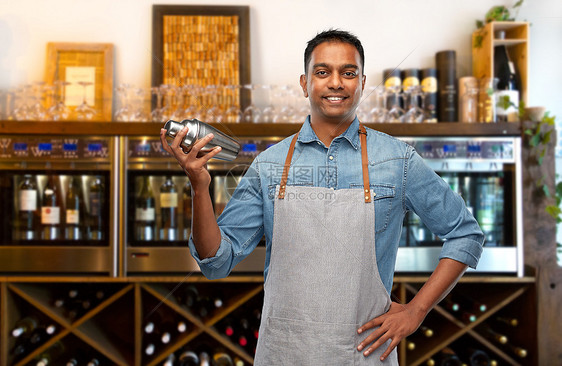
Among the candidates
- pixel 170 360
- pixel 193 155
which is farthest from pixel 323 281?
pixel 170 360

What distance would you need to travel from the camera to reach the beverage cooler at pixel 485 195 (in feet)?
7.34

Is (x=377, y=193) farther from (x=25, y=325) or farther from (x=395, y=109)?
(x=25, y=325)

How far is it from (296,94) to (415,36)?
745 mm

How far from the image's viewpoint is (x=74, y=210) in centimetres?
223

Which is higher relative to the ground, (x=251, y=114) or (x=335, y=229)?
(x=251, y=114)

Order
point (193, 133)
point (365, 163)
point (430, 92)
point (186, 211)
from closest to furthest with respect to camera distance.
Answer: point (193, 133), point (365, 163), point (186, 211), point (430, 92)

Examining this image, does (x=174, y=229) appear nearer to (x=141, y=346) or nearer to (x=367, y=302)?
(x=141, y=346)

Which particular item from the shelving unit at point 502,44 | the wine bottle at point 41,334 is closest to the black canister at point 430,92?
the shelving unit at point 502,44

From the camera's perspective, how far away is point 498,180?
2264 millimetres

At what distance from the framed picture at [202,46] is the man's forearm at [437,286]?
1.60 metres

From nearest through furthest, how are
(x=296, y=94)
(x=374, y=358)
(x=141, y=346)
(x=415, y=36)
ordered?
(x=374, y=358)
(x=141, y=346)
(x=296, y=94)
(x=415, y=36)

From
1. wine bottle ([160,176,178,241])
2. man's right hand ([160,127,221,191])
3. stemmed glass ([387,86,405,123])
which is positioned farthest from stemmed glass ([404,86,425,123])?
man's right hand ([160,127,221,191])

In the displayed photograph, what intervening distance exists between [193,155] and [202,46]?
1.81 meters

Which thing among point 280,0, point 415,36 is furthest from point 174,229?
point 415,36
